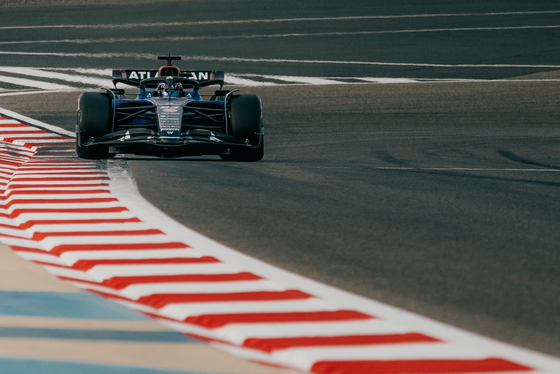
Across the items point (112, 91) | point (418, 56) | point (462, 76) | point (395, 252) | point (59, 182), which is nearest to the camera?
point (395, 252)

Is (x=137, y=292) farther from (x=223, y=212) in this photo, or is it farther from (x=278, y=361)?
(x=223, y=212)

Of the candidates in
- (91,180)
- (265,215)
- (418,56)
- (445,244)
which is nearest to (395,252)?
(445,244)

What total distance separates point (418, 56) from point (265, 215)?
699 inches

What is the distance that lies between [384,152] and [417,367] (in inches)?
325

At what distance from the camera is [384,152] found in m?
11.2

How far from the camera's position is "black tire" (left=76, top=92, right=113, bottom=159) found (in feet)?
32.1

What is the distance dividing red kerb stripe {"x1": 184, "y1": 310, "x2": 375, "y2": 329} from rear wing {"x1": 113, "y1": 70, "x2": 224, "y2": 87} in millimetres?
7681

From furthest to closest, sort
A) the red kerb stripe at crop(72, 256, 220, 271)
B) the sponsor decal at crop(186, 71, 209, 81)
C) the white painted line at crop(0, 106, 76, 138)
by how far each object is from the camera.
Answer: the white painted line at crop(0, 106, 76, 138) → the sponsor decal at crop(186, 71, 209, 81) → the red kerb stripe at crop(72, 256, 220, 271)

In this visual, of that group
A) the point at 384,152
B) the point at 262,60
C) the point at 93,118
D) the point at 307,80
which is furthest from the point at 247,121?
the point at 262,60

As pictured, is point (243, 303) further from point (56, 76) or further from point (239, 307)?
point (56, 76)

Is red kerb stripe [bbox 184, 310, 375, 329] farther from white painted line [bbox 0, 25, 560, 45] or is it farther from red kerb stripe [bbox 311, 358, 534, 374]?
white painted line [bbox 0, 25, 560, 45]

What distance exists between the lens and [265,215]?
20.7 feet

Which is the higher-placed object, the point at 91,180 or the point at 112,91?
the point at 112,91

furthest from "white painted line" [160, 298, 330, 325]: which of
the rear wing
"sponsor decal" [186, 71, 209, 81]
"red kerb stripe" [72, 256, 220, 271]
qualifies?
"sponsor decal" [186, 71, 209, 81]
